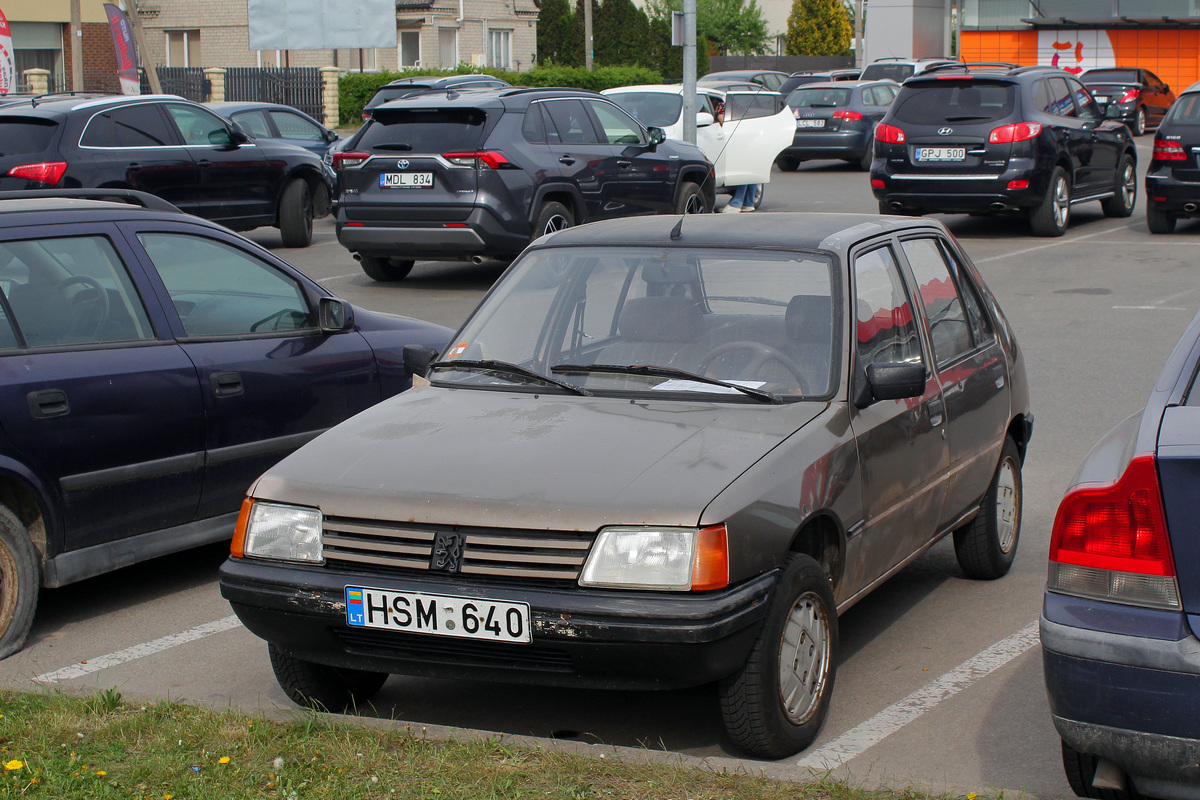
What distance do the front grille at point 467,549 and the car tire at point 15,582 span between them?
1598 mm

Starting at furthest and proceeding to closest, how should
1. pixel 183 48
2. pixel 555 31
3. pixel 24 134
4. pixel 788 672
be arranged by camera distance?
pixel 555 31
pixel 183 48
pixel 24 134
pixel 788 672

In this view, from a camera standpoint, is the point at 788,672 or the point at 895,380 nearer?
the point at 788,672

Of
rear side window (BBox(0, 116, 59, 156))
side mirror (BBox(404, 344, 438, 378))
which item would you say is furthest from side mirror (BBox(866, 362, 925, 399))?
rear side window (BBox(0, 116, 59, 156))

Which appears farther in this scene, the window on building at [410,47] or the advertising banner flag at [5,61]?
the window on building at [410,47]

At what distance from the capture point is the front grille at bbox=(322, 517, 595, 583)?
375 cm

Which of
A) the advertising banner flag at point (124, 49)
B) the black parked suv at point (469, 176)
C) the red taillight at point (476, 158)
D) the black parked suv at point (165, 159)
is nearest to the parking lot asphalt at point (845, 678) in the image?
the black parked suv at point (469, 176)

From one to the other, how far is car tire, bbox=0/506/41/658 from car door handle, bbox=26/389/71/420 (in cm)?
35

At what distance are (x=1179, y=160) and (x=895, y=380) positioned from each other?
1323 centimetres

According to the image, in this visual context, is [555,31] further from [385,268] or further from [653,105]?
[385,268]

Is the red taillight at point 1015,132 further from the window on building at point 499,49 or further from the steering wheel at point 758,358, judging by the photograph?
the window on building at point 499,49

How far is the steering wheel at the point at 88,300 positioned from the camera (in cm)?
539

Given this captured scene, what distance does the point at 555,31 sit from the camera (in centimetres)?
6288

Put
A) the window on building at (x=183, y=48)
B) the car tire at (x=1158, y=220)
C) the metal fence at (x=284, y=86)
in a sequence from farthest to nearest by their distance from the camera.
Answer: the window on building at (x=183, y=48) < the metal fence at (x=284, y=86) < the car tire at (x=1158, y=220)

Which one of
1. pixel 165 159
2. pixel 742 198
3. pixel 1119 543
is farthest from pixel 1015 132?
pixel 1119 543
